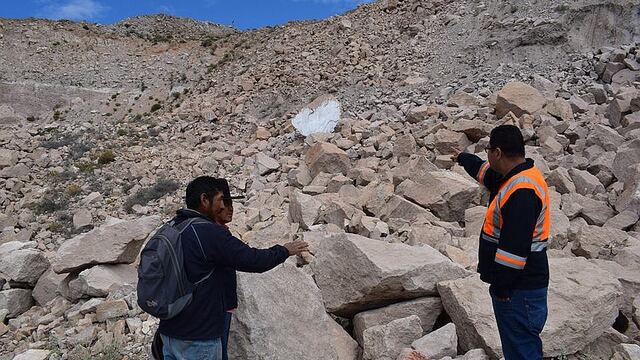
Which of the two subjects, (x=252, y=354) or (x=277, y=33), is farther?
(x=277, y=33)

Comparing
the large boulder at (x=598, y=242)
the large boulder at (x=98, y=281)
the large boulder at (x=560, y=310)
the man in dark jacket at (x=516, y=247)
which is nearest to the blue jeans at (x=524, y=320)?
the man in dark jacket at (x=516, y=247)

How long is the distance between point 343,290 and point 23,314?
13.4 ft

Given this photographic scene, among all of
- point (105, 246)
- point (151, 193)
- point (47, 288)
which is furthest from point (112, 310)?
point (151, 193)

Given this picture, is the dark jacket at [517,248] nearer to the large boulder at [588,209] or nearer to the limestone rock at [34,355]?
the limestone rock at [34,355]

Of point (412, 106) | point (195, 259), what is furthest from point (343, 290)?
point (412, 106)

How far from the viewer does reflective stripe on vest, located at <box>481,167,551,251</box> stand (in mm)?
2766

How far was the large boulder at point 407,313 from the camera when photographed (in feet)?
13.8

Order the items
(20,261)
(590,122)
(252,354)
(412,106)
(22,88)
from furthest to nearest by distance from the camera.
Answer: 1. (22,88)
2. (412,106)
3. (590,122)
4. (20,261)
5. (252,354)

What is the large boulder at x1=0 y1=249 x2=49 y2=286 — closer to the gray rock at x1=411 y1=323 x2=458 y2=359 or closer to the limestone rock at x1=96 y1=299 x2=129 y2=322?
the limestone rock at x1=96 y1=299 x2=129 y2=322

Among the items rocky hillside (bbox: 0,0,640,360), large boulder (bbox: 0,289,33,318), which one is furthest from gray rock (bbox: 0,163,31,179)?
large boulder (bbox: 0,289,33,318)

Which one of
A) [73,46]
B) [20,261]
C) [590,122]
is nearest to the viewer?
[20,261]

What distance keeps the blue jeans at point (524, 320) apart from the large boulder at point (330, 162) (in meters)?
7.17

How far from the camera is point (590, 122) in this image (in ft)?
33.0

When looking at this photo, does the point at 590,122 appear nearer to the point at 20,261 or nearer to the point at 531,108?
the point at 531,108
